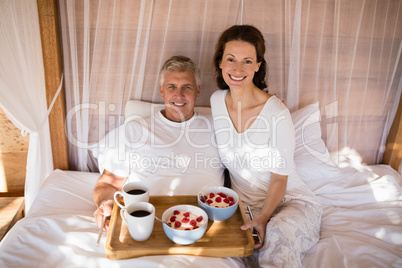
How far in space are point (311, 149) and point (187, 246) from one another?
1275 millimetres

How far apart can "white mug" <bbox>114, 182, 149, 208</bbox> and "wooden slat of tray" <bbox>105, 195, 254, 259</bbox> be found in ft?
0.42

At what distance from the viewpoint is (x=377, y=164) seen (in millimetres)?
2447

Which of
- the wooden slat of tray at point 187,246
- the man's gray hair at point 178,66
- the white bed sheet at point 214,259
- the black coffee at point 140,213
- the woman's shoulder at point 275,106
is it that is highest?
the man's gray hair at point 178,66

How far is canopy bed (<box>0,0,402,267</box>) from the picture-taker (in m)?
1.66

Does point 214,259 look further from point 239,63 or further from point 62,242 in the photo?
point 239,63

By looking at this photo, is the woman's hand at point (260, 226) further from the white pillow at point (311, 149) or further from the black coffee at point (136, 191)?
the white pillow at point (311, 149)

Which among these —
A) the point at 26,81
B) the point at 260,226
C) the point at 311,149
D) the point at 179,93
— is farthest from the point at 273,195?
the point at 26,81

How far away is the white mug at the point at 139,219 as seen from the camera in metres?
1.12

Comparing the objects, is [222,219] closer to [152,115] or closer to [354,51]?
[152,115]

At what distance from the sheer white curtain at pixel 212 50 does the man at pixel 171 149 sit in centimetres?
23

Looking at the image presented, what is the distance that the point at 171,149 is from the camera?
177 centimetres

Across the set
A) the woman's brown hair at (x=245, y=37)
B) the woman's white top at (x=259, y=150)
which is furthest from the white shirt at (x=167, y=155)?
the woman's brown hair at (x=245, y=37)

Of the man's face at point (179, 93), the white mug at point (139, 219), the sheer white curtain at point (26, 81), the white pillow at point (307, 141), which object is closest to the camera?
the white mug at point (139, 219)

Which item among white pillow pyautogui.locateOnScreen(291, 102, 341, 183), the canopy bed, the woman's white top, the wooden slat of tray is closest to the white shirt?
the woman's white top
